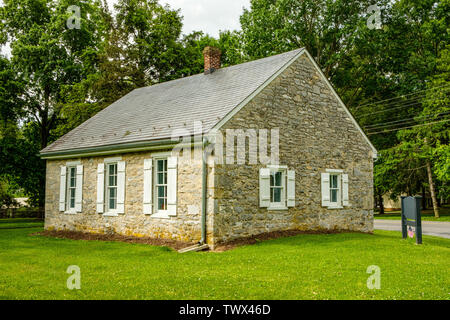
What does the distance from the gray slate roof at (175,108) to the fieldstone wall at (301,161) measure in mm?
747

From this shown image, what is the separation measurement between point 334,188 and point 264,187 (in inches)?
151

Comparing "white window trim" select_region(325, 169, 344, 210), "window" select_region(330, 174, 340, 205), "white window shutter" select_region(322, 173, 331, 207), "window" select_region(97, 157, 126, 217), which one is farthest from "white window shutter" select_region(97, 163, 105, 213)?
"window" select_region(330, 174, 340, 205)

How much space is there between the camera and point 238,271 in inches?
328

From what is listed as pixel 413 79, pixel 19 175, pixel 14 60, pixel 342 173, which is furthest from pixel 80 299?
pixel 413 79

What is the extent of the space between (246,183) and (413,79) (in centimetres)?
2148

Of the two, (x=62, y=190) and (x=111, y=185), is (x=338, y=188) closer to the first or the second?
(x=111, y=185)

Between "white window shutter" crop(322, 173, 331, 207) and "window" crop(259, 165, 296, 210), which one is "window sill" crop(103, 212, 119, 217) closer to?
"window" crop(259, 165, 296, 210)

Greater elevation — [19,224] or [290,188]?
[290,188]

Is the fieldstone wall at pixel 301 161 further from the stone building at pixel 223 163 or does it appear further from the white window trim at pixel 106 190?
the white window trim at pixel 106 190

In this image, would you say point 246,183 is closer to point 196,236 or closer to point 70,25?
point 196,236

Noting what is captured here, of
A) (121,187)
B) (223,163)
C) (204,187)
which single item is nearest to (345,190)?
(223,163)

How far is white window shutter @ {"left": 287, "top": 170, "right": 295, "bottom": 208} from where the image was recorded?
1359cm

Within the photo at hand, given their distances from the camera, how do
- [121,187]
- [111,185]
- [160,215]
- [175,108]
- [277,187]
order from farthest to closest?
[111,185] → [175,108] → [121,187] → [277,187] → [160,215]

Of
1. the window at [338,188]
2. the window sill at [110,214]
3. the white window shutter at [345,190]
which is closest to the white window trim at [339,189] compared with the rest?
the window at [338,188]
